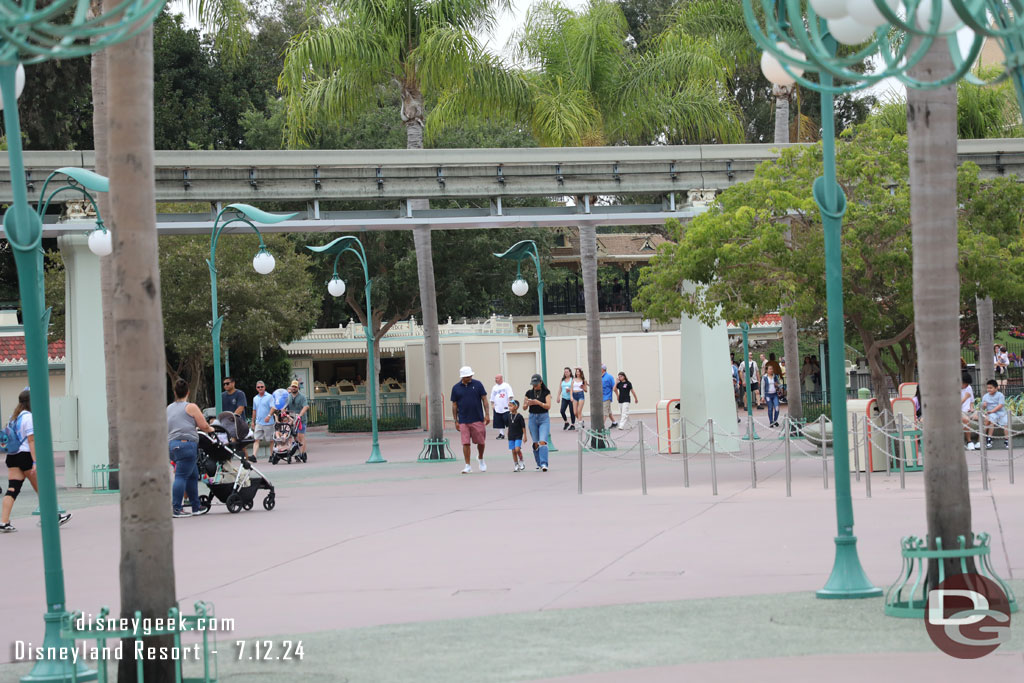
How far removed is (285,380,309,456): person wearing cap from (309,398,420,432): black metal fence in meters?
12.0

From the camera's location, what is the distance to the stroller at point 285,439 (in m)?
27.0

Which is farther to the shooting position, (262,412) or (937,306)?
(262,412)

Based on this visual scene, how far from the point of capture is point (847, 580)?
8.70m

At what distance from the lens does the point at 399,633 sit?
8.15 metres

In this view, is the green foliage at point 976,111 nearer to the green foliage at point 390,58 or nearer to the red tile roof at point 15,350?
the green foliage at point 390,58

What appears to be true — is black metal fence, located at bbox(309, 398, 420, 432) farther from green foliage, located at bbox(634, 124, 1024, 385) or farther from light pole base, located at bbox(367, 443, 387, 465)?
green foliage, located at bbox(634, 124, 1024, 385)

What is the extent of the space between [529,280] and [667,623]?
41.4m

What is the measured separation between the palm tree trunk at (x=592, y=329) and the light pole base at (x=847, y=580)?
18.5 m


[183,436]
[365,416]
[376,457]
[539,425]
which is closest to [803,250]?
[539,425]

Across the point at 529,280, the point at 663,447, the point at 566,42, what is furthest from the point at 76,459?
the point at 529,280

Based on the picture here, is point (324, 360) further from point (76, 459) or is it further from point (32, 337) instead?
point (32, 337)

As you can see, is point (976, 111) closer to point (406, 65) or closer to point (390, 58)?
point (406, 65)

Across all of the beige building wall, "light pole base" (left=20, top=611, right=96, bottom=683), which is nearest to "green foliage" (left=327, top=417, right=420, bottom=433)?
the beige building wall

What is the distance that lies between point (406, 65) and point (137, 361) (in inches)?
811
